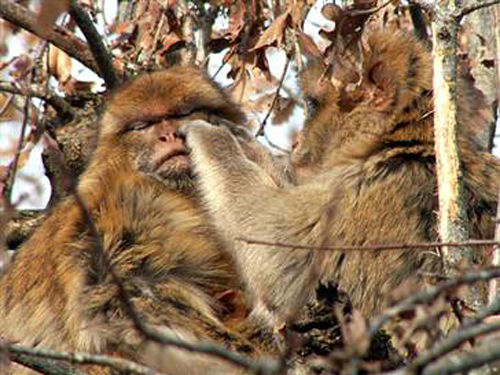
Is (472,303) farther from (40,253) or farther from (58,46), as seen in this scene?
(58,46)

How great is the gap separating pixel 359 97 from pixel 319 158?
477 mm

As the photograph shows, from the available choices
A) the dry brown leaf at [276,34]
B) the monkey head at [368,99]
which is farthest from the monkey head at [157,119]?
the monkey head at [368,99]

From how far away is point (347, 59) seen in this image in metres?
5.91

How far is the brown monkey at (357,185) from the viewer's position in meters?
5.48

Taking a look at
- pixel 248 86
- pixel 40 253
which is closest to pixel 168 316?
pixel 40 253

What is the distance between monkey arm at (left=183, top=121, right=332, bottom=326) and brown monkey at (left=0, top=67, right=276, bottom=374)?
107 mm

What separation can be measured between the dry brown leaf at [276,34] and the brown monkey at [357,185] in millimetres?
406

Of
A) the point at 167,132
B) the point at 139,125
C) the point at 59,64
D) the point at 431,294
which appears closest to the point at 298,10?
the point at 167,132

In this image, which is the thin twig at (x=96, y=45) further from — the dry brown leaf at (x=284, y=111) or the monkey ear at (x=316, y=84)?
the dry brown leaf at (x=284, y=111)

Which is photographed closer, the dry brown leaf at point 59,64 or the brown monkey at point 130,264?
the brown monkey at point 130,264

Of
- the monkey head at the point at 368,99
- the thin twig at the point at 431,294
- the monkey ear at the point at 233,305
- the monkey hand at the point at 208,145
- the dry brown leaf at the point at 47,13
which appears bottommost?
the thin twig at the point at 431,294

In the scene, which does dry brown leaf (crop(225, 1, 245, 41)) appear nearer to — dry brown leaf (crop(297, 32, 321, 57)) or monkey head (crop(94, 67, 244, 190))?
monkey head (crop(94, 67, 244, 190))

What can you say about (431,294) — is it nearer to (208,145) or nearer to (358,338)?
(358,338)

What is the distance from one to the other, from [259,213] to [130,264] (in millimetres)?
982
